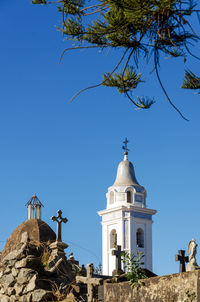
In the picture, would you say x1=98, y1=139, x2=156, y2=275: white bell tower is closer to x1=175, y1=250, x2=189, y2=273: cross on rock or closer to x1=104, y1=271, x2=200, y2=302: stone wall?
x1=175, y1=250, x2=189, y2=273: cross on rock

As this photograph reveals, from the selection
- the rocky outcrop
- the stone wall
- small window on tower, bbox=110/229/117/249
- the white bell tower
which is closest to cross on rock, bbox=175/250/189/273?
the rocky outcrop

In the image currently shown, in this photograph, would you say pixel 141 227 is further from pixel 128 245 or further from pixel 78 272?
pixel 78 272

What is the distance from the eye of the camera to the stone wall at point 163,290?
8.15 meters

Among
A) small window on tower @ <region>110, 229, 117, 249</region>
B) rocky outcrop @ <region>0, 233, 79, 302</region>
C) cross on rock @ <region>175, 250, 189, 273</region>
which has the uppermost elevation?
small window on tower @ <region>110, 229, 117, 249</region>

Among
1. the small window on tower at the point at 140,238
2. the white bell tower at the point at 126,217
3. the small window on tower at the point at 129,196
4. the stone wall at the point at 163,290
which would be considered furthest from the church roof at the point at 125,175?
the stone wall at the point at 163,290

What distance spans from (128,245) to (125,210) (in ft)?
9.74

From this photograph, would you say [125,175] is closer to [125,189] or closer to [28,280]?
[125,189]

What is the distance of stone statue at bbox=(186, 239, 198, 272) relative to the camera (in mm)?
16328

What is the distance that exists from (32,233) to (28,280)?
17.8ft

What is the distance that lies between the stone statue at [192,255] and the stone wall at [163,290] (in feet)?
22.7

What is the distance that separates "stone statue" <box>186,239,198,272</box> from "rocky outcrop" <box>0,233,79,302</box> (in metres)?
4.77

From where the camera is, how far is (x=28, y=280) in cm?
1172

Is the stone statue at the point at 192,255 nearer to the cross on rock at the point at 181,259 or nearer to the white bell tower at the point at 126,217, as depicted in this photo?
the cross on rock at the point at 181,259

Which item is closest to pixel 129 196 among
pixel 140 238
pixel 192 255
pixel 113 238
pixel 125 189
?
pixel 125 189
